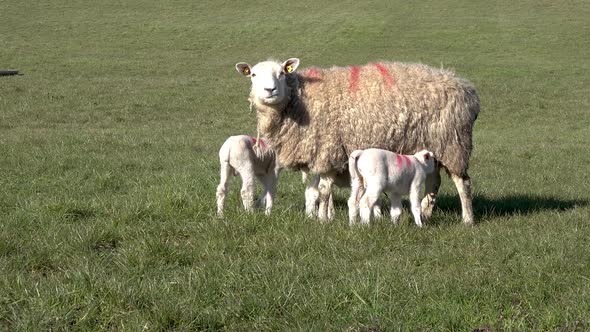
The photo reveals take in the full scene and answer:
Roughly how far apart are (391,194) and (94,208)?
3221mm

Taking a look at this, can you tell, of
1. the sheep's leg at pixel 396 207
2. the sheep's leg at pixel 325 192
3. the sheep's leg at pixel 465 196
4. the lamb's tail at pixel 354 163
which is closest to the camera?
the lamb's tail at pixel 354 163

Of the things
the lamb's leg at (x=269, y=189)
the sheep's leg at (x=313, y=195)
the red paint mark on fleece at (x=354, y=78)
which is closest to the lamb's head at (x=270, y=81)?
the red paint mark on fleece at (x=354, y=78)

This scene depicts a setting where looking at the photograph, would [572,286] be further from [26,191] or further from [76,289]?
[26,191]

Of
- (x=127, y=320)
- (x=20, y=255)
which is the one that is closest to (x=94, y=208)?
(x=20, y=255)

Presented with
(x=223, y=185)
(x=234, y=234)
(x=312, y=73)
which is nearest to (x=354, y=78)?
(x=312, y=73)

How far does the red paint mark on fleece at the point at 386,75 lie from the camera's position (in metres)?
8.69

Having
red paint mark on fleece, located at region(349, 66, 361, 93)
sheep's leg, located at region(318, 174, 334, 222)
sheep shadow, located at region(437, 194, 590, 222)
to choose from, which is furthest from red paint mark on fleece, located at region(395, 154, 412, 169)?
sheep shadow, located at region(437, 194, 590, 222)

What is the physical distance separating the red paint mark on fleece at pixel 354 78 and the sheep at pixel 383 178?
1177mm

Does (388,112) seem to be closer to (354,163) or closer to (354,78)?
(354,78)

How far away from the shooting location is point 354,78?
8758mm

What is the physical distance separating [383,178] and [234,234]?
67.0 inches

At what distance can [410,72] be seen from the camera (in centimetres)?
890

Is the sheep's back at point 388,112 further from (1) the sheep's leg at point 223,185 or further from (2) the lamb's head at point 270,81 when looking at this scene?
(1) the sheep's leg at point 223,185

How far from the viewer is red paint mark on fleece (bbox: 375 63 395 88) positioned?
869 cm
